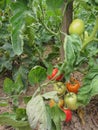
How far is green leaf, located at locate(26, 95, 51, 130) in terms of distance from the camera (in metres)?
0.95

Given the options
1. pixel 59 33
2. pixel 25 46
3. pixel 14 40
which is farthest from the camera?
pixel 25 46

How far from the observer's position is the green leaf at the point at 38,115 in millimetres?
950

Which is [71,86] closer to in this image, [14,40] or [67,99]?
[67,99]

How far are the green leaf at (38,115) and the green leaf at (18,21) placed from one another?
0.20m

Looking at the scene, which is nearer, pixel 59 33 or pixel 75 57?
pixel 75 57

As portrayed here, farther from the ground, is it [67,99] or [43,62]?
[43,62]

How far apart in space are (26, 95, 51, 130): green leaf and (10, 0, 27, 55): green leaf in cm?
20

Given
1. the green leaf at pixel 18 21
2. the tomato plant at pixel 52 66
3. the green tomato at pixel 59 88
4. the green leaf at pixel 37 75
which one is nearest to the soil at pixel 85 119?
the tomato plant at pixel 52 66

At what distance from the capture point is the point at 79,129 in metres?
1.31

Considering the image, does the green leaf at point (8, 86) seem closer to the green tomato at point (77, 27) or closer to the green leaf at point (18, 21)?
the green leaf at point (18, 21)

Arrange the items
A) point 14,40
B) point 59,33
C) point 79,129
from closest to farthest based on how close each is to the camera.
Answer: point 14,40 → point 59,33 → point 79,129

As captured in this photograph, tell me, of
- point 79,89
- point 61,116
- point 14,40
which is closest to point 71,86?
point 79,89

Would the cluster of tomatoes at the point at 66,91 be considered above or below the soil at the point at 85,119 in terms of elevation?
above

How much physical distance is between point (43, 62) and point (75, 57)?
52cm
